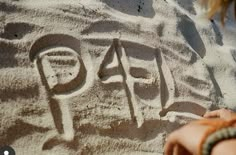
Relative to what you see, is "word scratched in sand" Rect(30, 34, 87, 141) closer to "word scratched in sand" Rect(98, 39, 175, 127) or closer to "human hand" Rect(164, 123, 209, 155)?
"word scratched in sand" Rect(98, 39, 175, 127)

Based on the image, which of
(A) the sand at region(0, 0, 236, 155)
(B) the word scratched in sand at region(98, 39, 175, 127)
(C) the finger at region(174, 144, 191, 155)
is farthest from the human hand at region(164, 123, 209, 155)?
(B) the word scratched in sand at region(98, 39, 175, 127)

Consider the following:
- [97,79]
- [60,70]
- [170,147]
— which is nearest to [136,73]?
[97,79]

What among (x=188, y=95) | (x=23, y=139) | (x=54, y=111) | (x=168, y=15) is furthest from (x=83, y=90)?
(x=168, y=15)

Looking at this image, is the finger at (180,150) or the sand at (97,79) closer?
the finger at (180,150)

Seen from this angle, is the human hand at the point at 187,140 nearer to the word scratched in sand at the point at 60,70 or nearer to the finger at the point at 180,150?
the finger at the point at 180,150

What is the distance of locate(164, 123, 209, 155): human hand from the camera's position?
0.80m

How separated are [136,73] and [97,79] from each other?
187 millimetres

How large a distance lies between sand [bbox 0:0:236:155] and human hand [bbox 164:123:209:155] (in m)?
0.54

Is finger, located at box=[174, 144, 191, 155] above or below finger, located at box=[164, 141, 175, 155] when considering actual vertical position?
above

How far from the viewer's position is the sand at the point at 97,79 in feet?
4.70

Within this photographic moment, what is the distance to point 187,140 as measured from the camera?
0.84 metres

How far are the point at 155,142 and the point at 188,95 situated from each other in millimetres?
318

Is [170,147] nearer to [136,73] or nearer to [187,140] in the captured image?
[187,140]

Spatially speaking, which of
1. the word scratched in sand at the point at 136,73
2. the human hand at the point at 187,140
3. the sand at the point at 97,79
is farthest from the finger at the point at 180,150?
the word scratched in sand at the point at 136,73
